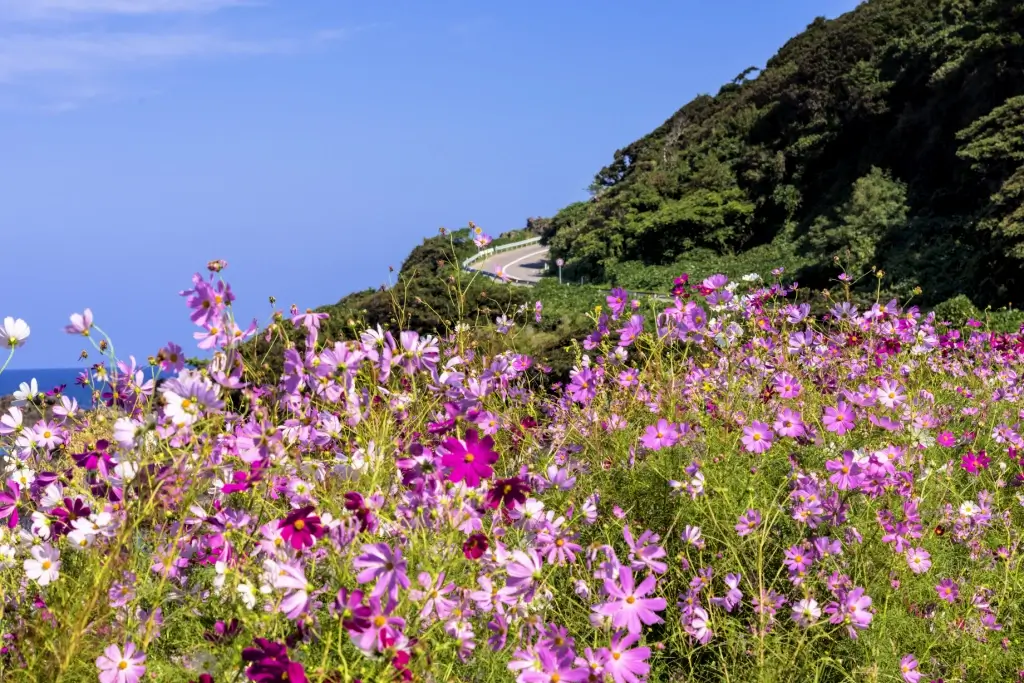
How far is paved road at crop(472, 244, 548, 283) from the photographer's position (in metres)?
29.8

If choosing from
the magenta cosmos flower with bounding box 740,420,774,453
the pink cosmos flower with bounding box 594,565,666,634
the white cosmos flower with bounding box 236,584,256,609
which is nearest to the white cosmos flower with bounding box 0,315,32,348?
the white cosmos flower with bounding box 236,584,256,609

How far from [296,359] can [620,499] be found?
157cm

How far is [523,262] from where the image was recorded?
3378 centimetres

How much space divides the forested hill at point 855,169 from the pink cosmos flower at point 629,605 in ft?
38.1

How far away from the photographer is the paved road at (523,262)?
29825 mm

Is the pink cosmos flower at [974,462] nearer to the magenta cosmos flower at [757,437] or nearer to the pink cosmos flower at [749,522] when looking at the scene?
the magenta cosmos flower at [757,437]

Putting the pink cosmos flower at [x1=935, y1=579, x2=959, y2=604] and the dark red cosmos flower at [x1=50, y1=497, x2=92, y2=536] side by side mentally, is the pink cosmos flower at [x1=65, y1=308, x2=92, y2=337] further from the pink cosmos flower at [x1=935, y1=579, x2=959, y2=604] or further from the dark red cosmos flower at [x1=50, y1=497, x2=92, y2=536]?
the pink cosmos flower at [x1=935, y1=579, x2=959, y2=604]

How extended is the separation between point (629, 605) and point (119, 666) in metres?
1.00

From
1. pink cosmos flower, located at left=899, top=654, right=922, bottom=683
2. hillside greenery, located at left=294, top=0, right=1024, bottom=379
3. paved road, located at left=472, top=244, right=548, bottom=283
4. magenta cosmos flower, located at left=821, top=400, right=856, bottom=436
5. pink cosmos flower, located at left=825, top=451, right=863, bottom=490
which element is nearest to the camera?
pink cosmos flower, located at left=899, top=654, right=922, bottom=683

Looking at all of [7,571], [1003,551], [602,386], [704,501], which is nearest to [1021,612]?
[1003,551]

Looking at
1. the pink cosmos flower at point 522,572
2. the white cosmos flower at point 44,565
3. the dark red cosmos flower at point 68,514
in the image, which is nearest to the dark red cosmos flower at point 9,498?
the dark red cosmos flower at point 68,514

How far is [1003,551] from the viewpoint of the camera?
299 centimetres

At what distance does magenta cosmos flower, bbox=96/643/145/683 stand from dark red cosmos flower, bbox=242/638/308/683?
1.34ft

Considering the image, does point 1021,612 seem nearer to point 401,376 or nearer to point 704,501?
point 704,501
